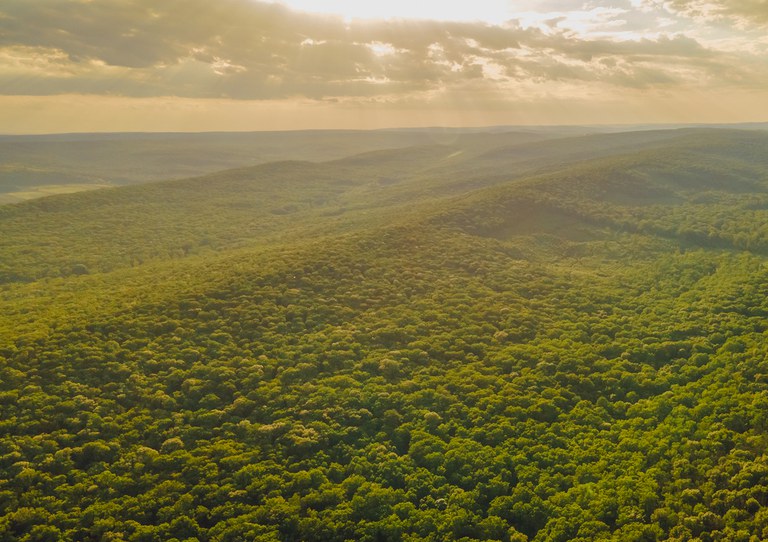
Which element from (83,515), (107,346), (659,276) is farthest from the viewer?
(659,276)

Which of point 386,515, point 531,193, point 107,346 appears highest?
point 531,193

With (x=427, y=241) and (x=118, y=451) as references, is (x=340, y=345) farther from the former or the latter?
(x=427, y=241)

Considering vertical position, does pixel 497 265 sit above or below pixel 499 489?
above

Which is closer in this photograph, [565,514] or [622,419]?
[565,514]

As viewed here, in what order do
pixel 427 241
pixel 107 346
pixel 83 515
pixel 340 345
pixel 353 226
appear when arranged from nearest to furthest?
pixel 83 515 < pixel 107 346 < pixel 340 345 < pixel 427 241 < pixel 353 226

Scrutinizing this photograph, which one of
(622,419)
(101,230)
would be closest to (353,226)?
(101,230)

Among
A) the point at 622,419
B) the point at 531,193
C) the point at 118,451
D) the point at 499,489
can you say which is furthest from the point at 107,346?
the point at 531,193
